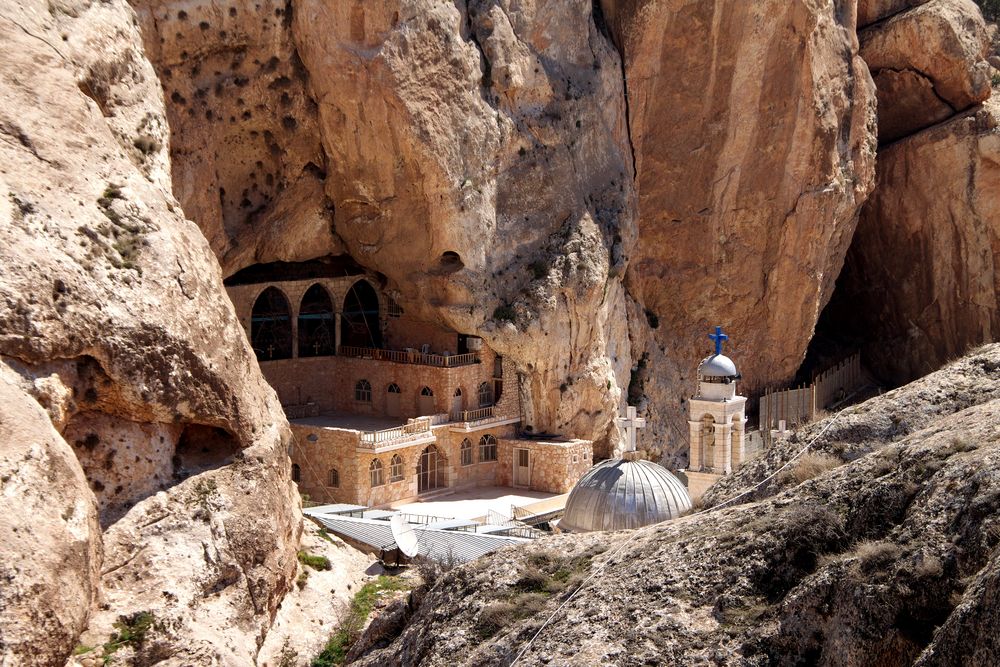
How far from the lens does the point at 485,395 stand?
3647 cm

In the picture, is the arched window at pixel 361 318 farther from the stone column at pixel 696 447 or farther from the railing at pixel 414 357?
the stone column at pixel 696 447

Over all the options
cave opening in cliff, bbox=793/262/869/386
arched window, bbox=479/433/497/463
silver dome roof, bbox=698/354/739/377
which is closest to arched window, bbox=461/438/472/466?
arched window, bbox=479/433/497/463

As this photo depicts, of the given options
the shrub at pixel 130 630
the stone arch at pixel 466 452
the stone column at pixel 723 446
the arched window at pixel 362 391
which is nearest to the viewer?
the shrub at pixel 130 630

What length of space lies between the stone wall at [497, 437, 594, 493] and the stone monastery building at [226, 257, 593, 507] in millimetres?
26

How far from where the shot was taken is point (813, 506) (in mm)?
7781

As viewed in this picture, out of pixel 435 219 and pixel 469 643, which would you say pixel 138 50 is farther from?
pixel 469 643

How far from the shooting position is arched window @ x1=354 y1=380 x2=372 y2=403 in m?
36.6

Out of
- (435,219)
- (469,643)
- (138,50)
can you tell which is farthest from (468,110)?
(469,643)

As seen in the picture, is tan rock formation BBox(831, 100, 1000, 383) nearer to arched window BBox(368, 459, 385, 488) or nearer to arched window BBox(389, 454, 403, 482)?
arched window BBox(389, 454, 403, 482)

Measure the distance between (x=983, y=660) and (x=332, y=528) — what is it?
77.3 ft

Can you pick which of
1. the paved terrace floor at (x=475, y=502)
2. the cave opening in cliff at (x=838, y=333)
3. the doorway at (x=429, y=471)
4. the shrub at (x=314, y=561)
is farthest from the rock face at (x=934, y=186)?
the shrub at (x=314, y=561)

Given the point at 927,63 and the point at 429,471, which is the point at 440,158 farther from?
the point at 927,63

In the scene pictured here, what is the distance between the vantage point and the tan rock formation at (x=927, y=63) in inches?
1780

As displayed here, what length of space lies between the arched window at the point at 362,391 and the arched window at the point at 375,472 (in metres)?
3.90
